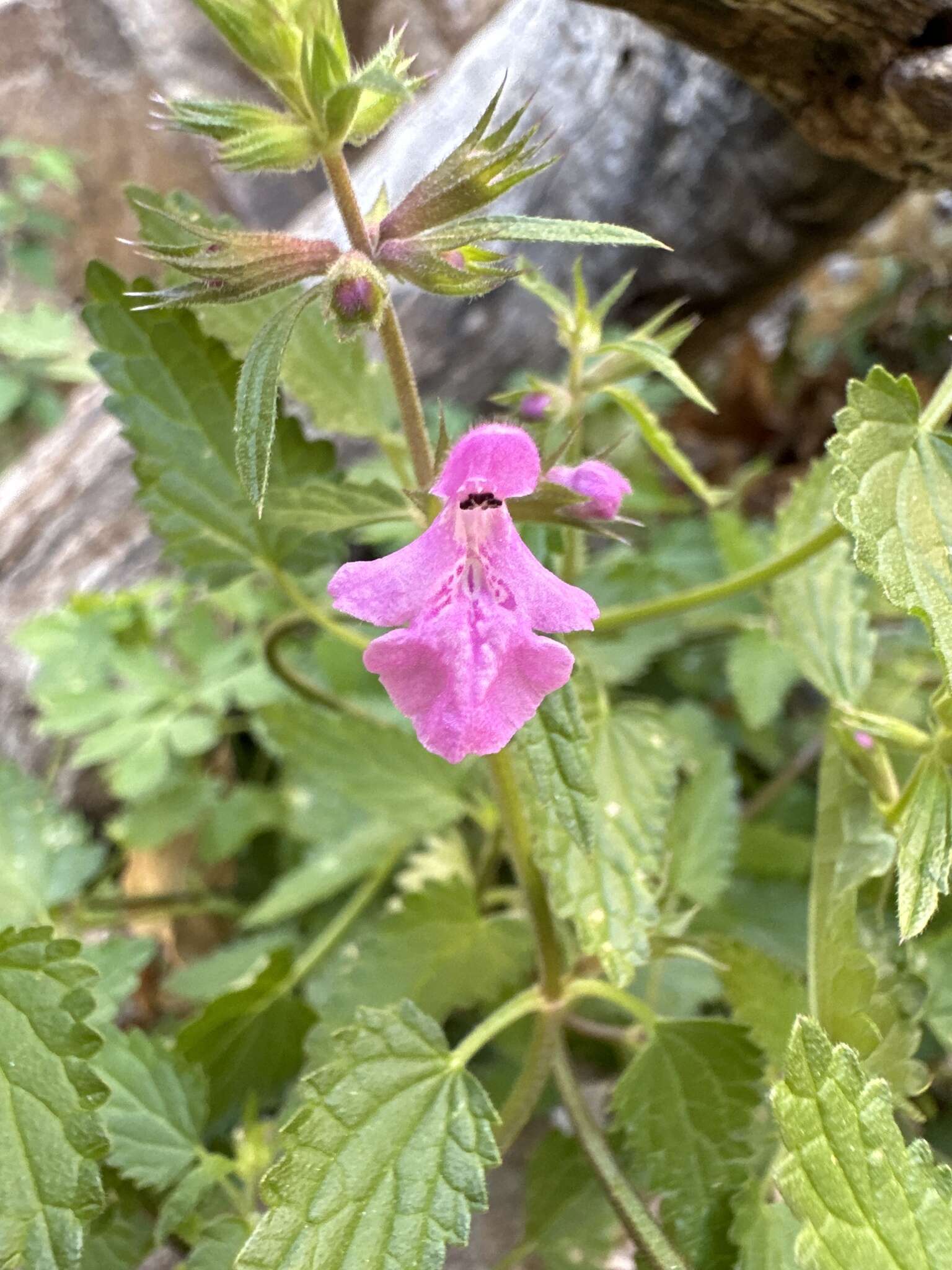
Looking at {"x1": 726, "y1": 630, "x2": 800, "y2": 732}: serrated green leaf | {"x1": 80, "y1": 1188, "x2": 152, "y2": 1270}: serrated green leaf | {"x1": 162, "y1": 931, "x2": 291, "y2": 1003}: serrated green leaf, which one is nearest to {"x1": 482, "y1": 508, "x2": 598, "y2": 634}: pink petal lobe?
{"x1": 80, "y1": 1188, "x2": 152, "y2": 1270}: serrated green leaf

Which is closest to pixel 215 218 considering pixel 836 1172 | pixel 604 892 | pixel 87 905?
pixel 604 892

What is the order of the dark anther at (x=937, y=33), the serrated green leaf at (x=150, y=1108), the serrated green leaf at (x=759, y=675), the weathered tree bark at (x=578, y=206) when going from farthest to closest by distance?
the weathered tree bark at (x=578, y=206) → the serrated green leaf at (x=759, y=675) → the dark anther at (x=937, y=33) → the serrated green leaf at (x=150, y=1108)

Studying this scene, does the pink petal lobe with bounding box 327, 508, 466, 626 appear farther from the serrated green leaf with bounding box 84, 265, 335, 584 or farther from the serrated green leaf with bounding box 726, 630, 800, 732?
the serrated green leaf with bounding box 726, 630, 800, 732

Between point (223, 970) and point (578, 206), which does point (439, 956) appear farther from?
point (578, 206)

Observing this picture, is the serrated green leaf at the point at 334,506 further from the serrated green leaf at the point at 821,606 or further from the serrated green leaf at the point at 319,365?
the serrated green leaf at the point at 821,606

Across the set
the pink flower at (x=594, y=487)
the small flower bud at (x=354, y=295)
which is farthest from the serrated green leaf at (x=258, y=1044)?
the small flower bud at (x=354, y=295)

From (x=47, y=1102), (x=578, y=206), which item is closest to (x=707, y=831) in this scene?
(x=47, y=1102)
